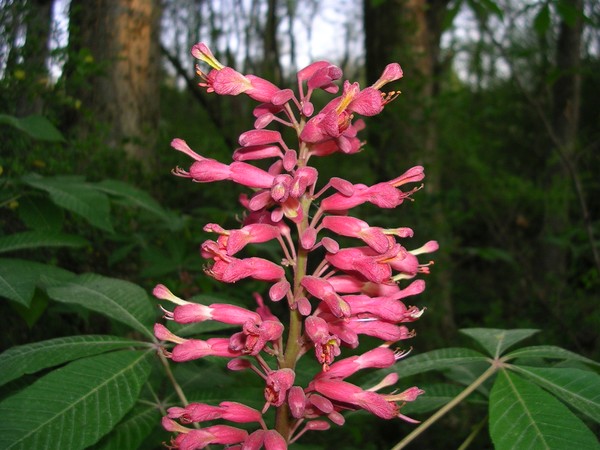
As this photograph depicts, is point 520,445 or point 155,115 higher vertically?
point 155,115

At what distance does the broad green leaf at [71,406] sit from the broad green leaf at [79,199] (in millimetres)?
1115

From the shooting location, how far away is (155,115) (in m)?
5.61

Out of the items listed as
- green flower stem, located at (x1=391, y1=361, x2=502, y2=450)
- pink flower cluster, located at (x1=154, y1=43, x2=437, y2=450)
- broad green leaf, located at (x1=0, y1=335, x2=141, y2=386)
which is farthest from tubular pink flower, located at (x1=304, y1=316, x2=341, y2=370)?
broad green leaf, located at (x1=0, y1=335, x2=141, y2=386)

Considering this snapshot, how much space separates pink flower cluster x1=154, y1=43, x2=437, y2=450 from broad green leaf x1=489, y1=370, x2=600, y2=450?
0.82 ft

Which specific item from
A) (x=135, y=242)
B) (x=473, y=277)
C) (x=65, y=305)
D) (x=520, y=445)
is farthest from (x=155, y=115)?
(x=473, y=277)

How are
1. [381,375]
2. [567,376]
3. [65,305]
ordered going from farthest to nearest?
1. [65,305]
2. [381,375]
3. [567,376]

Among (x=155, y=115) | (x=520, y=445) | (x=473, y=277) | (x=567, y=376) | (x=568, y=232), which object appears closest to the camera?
(x=520, y=445)

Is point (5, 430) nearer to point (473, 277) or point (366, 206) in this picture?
point (366, 206)

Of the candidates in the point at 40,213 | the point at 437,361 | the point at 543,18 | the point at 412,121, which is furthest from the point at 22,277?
the point at 412,121

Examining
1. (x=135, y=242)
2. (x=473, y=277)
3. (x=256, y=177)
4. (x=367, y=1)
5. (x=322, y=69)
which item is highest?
(x=367, y=1)

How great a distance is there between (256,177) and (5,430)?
0.95 metres

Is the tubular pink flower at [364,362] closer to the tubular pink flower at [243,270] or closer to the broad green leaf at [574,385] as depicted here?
the tubular pink flower at [243,270]

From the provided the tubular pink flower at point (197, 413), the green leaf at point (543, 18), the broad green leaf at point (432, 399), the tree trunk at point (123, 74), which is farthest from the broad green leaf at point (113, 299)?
the green leaf at point (543, 18)

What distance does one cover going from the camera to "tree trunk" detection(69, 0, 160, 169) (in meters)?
5.22
